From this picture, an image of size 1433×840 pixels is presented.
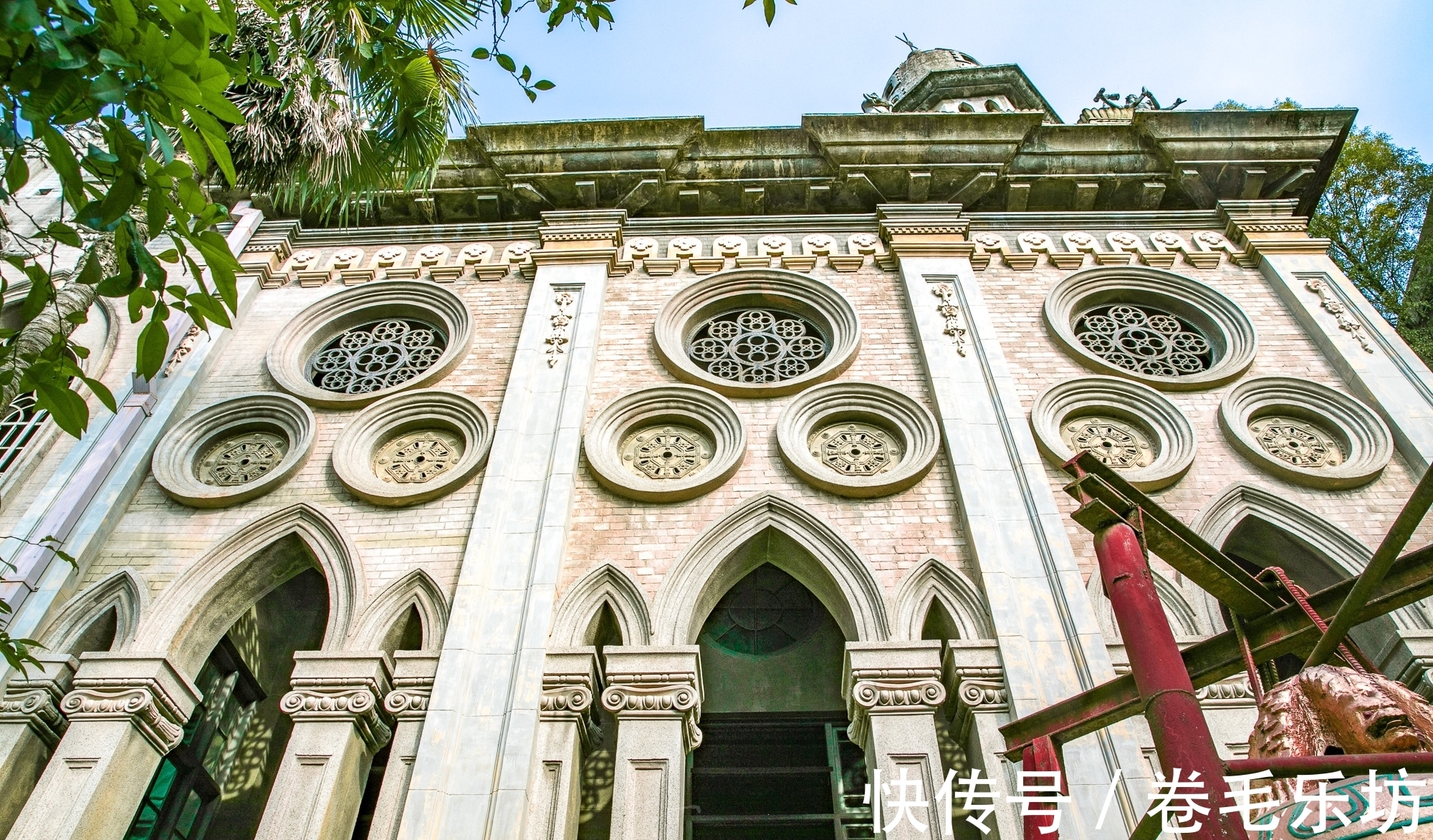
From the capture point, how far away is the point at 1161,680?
3727mm

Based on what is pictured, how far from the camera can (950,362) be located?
9.24 meters

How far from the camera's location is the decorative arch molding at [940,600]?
23.4 ft

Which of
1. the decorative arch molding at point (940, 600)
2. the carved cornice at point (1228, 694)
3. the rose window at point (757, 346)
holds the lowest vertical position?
the carved cornice at point (1228, 694)

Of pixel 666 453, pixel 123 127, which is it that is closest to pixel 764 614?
pixel 666 453

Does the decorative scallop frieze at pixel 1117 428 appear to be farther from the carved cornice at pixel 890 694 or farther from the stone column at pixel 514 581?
the stone column at pixel 514 581

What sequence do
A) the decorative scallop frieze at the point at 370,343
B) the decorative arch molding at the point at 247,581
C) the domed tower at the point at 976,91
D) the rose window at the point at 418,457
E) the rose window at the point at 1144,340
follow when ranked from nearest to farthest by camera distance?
1. the decorative arch molding at the point at 247,581
2. the rose window at the point at 418,457
3. the decorative scallop frieze at the point at 370,343
4. the rose window at the point at 1144,340
5. the domed tower at the point at 976,91

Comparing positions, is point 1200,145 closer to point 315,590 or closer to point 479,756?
point 479,756

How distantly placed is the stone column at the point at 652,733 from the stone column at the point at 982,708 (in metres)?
1.70

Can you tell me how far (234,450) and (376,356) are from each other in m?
1.72

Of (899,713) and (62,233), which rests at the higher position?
(62,233)

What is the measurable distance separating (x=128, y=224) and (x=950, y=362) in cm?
697

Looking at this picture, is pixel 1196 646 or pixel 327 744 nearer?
pixel 1196 646

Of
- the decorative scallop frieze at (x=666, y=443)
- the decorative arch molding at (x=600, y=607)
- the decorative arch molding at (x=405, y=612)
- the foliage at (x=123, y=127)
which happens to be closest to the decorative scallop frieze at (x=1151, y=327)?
the decorative scallop frieze at (x=666, y=443)

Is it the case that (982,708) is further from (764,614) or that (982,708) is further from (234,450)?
(234,450)
